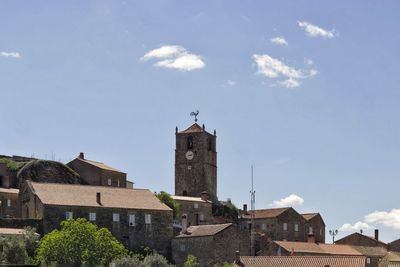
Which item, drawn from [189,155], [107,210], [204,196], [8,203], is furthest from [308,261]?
[189,155]

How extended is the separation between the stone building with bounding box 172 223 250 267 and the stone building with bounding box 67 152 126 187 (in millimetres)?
19999

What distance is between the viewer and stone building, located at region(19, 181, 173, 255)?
248 ft

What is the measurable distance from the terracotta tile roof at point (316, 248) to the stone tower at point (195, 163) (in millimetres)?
23649

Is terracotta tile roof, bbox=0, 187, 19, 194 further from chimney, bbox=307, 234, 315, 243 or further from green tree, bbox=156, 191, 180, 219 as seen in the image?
chimney, bbox=307, 234, 315, 243

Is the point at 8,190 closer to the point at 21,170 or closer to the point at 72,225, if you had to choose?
the point at 21,170

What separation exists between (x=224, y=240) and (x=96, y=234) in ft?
45.4

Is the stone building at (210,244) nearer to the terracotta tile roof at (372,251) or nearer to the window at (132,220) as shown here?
the window at (132,220)

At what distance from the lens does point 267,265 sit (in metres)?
65.8

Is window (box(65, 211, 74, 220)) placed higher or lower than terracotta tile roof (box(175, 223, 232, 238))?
higher

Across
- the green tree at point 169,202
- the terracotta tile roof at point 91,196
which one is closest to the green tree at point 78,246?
the terracotta tile roof at point 91,196

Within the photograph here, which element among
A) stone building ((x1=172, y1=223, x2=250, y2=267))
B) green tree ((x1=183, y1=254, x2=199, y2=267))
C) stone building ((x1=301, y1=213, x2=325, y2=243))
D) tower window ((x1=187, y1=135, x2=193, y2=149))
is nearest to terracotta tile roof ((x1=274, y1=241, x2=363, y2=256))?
stone building ((x1=172, y1=223, x2=250, y2=267))

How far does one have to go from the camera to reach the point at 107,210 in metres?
Result: 78.2

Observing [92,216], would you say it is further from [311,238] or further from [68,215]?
[311,238]

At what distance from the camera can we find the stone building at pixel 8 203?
85875 mm
